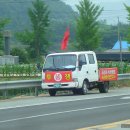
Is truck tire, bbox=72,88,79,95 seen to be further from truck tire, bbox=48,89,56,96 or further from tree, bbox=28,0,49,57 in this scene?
tree, bbox=28,0,49,57

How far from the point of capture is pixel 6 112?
18.8 meters

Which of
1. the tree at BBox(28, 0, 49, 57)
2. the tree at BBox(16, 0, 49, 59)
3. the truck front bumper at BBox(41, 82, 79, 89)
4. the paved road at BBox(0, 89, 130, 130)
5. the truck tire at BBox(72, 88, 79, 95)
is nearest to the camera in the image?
the paved road at BBox(0, 89, 130, 130)

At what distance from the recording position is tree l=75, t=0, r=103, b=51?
81812 mm

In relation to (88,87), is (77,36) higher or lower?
higher

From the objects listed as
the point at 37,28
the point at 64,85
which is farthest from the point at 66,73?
the point at 37,28

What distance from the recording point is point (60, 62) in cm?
2808

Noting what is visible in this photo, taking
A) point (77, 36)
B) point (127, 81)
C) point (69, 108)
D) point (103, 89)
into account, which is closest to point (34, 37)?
point (77, 36)

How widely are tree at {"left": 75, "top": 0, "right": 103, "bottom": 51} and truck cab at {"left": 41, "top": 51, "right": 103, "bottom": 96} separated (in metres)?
52.9

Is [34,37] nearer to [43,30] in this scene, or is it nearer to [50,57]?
[43,30]

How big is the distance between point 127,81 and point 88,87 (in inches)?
369

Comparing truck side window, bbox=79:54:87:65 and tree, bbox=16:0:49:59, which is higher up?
tree, bbox=16:0:49:59

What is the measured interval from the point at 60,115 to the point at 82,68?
36.3 feet

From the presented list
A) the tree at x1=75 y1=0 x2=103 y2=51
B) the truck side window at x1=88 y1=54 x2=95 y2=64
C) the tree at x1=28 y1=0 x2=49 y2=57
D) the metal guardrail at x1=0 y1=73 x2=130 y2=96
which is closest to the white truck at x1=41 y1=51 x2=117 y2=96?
the truck side window at x1=88 y1=54 x2=95 y2=64

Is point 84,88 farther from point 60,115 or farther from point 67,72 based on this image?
point 60,115
